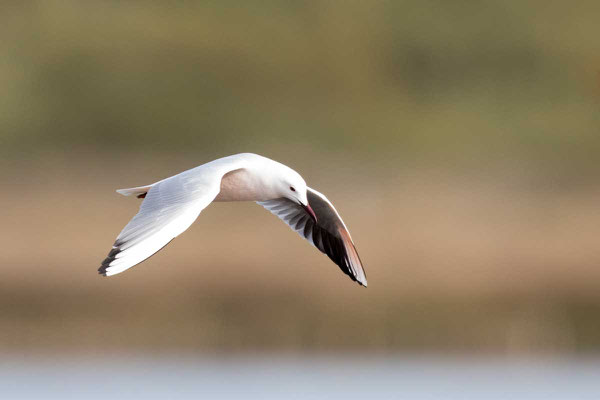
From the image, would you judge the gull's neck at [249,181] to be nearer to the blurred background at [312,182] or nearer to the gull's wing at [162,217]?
the gull's wing at [162,217]

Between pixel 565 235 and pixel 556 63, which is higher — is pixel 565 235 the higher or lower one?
the lower one

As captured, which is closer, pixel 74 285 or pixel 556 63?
pixel 74 285

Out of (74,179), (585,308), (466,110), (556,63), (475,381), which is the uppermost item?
(556,63)

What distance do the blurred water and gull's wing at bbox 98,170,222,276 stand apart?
370cm

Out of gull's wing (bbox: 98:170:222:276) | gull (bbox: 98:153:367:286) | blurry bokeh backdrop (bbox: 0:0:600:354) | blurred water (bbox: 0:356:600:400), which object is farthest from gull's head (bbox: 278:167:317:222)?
blurry bokeh backdrop (bbox: 0:0:600:354)

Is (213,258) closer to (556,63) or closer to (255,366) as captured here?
(255,366)

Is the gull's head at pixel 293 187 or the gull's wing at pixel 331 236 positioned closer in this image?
the gull's head at pixel 293 187

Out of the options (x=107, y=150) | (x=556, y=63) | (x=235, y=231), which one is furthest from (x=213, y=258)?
(x=556, y=63)

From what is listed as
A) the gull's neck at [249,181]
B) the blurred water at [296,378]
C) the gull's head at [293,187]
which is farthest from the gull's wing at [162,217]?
the blurred water at [296,378]

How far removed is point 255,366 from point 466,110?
11.5m

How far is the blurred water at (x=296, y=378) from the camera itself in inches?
345

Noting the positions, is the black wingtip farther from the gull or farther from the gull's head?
the gull's head

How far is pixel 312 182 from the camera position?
14.4 meters

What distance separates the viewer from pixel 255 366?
9.43 meters
